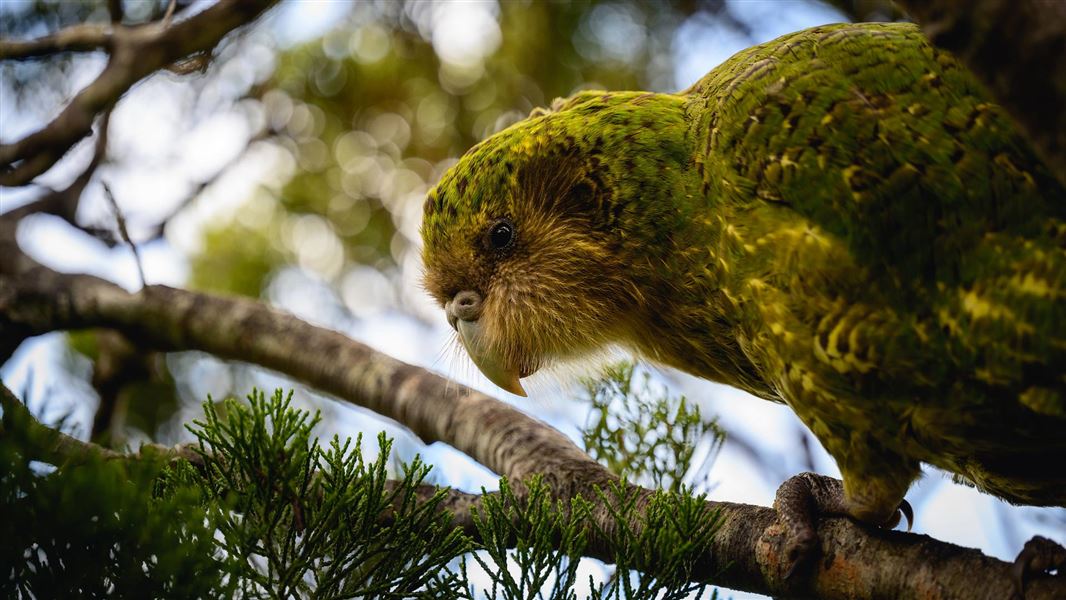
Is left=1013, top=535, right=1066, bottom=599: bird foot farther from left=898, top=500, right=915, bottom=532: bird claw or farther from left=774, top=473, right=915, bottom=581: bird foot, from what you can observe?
left=898, top=500, right=915, bottom=532: bird claw

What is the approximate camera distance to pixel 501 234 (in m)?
2.71

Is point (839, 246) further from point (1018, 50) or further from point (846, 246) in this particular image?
point (1018, 50)

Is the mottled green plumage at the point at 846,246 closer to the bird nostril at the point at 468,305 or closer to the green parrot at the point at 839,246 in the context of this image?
the green parrot at the point at 839,246

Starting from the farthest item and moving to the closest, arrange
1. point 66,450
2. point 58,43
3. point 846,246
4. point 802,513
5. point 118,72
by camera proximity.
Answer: point 58,43
point 118,72
point 802,513
point 846,246
point 66,450

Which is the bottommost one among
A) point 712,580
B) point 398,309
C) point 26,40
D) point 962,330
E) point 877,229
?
point 712,580

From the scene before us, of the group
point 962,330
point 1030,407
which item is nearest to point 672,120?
point 962,330

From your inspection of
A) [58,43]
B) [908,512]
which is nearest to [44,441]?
[58,43]

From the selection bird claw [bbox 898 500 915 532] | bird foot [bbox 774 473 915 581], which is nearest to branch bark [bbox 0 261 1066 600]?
bird foot [bbox 774 473 915 581]

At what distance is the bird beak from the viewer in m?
2.79

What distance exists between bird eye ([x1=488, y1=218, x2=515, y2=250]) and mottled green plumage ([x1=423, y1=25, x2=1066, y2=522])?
3.0 inches

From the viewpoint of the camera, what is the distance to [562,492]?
2412 millimetres

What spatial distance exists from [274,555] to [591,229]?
1.36 m

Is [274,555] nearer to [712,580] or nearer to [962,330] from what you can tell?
[712,580]

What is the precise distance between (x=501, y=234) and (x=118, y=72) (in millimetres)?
1417
